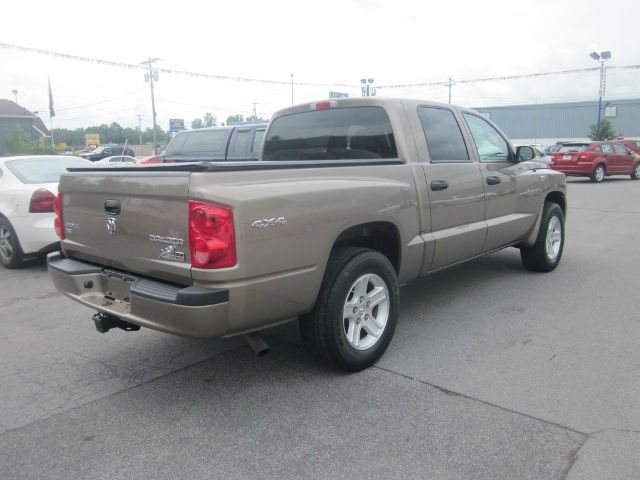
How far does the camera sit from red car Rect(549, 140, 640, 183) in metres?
20.6

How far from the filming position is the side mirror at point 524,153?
563 centimetres

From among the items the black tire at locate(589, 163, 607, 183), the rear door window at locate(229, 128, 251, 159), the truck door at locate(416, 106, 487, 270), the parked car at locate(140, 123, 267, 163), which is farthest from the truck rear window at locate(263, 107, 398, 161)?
the black tire at locate(589, 163, 607, 183)

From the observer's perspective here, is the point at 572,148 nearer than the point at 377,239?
No

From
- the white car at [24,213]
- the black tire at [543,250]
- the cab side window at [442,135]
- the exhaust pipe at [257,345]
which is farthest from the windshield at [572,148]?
the exhaust pipe at [257,345]

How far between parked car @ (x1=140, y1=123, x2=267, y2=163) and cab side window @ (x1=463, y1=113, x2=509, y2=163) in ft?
18.2

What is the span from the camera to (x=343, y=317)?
142 inches

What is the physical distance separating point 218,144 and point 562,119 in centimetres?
6059

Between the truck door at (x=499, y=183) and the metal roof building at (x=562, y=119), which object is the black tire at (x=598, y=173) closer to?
the truck door at (x=499, y=183)

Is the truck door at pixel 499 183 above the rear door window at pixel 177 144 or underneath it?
underneath

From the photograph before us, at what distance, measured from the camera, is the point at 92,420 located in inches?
125

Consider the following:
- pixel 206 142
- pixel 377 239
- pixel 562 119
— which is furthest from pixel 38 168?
pixel 562 119

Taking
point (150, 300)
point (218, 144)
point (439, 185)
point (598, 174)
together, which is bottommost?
point (598, 174)

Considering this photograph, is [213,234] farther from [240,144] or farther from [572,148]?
[572,148]

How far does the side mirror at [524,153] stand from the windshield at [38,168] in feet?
18.3
